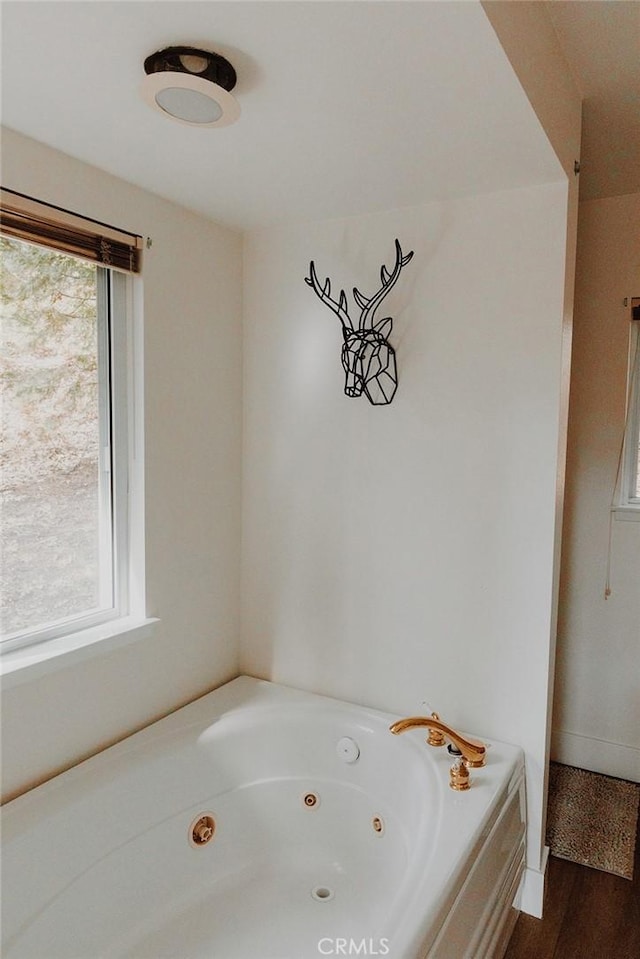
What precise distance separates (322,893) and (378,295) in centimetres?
191

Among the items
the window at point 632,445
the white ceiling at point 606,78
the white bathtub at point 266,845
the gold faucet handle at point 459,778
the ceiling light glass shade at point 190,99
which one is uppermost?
the white ceiling at point 606,78

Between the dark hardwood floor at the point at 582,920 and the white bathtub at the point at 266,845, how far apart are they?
3.8 inches

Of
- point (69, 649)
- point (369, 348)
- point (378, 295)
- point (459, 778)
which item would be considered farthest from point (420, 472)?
point (69, 649)

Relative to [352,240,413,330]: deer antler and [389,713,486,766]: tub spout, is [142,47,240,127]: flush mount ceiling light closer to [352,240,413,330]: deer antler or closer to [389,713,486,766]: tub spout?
[352,240,413,330]: deer antler

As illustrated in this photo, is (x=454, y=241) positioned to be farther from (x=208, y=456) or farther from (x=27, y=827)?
(x=27, y=827)

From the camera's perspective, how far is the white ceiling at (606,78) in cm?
159

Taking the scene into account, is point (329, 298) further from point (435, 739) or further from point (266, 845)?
point (266, 845)

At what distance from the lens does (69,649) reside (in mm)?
1862

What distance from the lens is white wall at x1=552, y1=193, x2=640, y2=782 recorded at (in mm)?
2750

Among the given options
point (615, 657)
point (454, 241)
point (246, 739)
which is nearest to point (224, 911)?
point (246, 739)

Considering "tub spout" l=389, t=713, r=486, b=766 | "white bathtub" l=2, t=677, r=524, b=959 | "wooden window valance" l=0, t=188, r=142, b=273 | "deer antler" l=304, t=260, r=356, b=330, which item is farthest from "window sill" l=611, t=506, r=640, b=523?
"wooden window valance" l=0, t=188, r=142, b=273

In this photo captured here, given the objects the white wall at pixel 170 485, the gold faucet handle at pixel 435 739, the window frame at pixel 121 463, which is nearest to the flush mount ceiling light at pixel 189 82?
the white wall at pixel 170 485

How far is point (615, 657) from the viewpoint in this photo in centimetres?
285

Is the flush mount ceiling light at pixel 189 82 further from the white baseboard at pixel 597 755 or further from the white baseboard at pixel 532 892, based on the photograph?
the white baseboard at pixel 597 755
